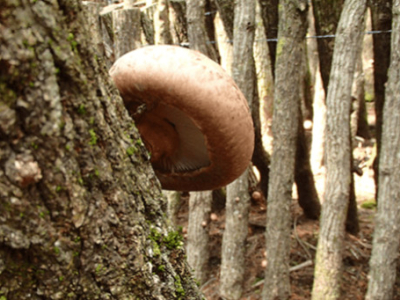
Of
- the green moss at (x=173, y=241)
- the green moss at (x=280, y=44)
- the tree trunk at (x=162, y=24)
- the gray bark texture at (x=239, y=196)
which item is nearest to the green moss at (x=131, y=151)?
the green moss at (x=173, y=241)

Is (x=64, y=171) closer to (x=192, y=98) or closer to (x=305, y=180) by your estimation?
(x=192, y=98)

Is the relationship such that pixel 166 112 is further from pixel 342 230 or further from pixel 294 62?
pixel 342 230

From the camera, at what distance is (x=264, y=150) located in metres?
4.77

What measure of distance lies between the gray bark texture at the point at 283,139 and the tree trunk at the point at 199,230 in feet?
2.28

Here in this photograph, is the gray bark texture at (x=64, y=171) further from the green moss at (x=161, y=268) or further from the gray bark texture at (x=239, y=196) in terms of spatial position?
the gray bark texture at (x=239, y=196)

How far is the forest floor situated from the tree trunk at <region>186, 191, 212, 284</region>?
25 cm

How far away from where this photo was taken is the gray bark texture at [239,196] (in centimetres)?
332

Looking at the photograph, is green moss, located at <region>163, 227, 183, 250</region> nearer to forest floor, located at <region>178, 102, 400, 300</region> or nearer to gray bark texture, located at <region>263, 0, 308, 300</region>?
gray bark texture, located at <region>263, 0, 308, 300</region>

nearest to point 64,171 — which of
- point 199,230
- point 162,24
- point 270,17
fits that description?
point 199,230

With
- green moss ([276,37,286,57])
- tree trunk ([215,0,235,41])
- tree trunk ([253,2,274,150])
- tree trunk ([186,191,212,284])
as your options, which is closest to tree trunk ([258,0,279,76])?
tree trunk ([215,0,235,41])

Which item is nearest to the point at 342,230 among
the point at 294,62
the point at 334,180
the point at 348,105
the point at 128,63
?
the point at 334,180

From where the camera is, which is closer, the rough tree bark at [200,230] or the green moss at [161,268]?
the green moss at [161,268]

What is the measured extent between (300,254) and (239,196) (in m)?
1.19

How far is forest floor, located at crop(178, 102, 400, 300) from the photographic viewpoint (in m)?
3.90
